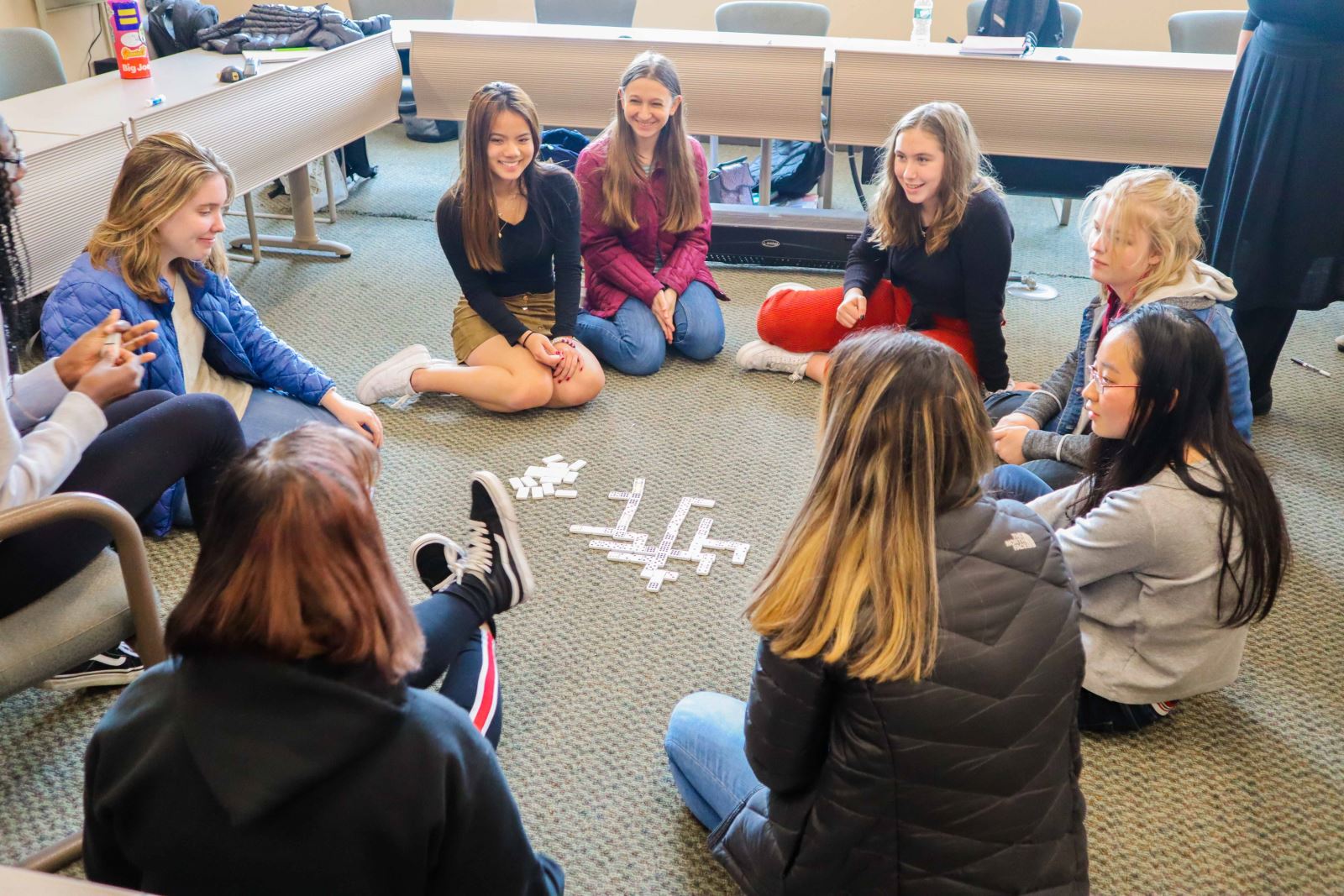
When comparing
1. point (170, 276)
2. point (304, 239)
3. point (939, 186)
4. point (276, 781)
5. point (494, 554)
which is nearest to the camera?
point (276, 781)

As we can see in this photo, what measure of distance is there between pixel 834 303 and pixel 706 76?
1160mm

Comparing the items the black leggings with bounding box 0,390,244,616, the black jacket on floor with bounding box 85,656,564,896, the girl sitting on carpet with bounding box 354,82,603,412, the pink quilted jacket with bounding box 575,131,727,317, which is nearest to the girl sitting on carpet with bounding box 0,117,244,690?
the black leggings with bounding box 0,390,244,616

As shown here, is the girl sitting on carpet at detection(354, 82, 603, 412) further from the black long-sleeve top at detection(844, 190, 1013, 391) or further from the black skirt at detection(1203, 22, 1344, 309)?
the black skirt at detection(1203, 22, 1344, 309)

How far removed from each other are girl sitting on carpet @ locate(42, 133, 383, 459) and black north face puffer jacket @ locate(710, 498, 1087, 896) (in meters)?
1.55

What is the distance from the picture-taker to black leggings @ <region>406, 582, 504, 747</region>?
1.65 m

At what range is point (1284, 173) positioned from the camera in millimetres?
2602

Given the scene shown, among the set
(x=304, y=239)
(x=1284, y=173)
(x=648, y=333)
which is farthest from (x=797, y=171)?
(x=1284, y=173)

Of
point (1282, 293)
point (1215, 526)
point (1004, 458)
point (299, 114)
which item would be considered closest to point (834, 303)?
point (1004, 458)

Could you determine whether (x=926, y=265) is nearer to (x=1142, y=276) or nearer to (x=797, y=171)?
(x=1142, y=276)

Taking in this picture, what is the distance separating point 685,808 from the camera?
171cm

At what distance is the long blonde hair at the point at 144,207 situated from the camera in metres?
2.21

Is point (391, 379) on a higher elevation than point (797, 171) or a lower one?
lower

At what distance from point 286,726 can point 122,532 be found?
0.65 meters

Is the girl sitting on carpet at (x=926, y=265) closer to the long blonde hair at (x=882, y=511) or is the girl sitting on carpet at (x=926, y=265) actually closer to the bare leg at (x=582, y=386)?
the bare leg at (x=582, y=386)
